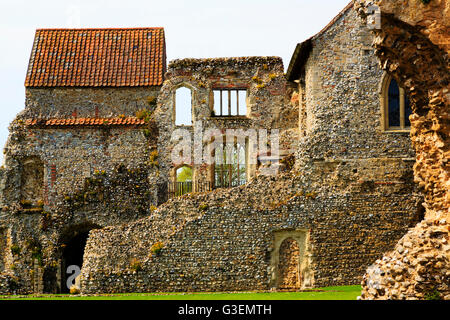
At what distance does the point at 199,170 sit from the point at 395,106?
369 inches

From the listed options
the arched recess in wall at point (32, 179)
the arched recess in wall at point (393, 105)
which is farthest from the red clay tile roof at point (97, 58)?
the arched recess in wall at point (393, 105)

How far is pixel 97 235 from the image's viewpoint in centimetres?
2773

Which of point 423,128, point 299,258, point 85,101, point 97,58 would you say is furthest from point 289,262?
point 423,128

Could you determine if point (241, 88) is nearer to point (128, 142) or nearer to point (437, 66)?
point (128, 142)

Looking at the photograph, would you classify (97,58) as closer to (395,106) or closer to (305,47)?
(305,47)

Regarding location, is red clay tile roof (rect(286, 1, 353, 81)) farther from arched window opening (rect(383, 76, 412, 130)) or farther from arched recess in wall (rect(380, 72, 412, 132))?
arched window opening (rect(383, 76, 412, 130))

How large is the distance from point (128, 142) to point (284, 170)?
7.48 metres

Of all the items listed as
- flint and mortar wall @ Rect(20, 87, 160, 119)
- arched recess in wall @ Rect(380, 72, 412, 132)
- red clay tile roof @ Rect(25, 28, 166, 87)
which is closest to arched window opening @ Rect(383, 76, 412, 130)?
arched recess in wall @ Rect(380, 72, 412, 132)

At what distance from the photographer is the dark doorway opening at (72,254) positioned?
104 ft

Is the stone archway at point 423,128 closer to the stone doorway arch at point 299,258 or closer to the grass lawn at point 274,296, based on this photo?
the grass lawn at point 274,296

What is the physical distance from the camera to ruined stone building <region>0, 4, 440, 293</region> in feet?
86.7

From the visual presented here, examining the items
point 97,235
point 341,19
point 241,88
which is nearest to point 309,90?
point 341,19

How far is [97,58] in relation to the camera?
3434 centimetres

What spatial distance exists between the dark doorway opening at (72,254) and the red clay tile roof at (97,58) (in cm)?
706
